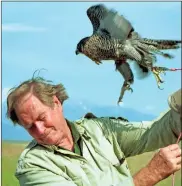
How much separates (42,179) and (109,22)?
0.88 m

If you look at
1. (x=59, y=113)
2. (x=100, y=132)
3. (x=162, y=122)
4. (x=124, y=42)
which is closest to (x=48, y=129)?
(x=59, y=113)

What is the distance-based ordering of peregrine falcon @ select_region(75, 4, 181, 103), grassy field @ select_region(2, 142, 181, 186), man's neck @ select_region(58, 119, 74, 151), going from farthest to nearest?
1. grassy field @ select_region(2, 142, 181, 186)
2. peregrine falcon @ select_region(75, 4, 181, 103)
3. man's neck @ select_region(58, 119, 74, 151)

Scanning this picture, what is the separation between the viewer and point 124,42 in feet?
8.20

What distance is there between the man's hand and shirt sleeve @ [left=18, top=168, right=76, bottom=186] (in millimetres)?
270

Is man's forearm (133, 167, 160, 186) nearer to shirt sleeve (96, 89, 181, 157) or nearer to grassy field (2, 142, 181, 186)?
shirt sleeve (96, 89, 181, 157)

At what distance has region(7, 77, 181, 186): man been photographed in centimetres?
213

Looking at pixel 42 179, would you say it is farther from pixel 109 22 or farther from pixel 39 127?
pixel 109 22

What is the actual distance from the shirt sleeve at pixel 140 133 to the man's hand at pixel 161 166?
0.13 metres

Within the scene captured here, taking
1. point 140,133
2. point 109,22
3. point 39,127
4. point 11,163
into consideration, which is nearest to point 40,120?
point 39,127

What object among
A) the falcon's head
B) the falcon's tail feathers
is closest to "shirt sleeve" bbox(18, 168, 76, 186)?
the falcon's tail feathers

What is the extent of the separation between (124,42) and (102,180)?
0.66 m

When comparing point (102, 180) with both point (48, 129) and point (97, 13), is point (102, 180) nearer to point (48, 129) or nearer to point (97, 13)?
point (48, 129)

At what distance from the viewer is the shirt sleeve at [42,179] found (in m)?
2.08

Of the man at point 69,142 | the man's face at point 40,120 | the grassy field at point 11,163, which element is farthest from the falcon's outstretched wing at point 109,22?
the grassy field at point 11,163
